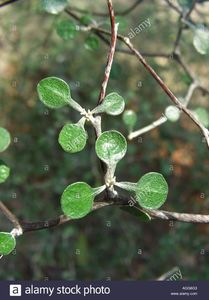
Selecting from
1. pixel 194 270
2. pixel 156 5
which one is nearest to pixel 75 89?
pixel 156 5

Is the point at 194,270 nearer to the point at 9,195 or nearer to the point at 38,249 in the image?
the point at 38,249

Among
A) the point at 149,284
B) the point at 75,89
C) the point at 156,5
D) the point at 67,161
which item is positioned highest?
the point at 156,5

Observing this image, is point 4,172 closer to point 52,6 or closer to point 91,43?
point 52,6

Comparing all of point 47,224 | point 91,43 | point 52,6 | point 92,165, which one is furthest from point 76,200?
point 92,165

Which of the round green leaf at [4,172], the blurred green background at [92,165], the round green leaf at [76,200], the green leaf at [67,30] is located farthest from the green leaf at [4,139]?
the blurred green background at [92,165]

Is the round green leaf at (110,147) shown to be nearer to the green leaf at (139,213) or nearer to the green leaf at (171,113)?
the green leaf at (139,213)

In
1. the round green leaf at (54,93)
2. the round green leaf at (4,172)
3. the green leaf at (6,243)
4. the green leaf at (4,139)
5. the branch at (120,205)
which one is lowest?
the green leaf at (6,243)

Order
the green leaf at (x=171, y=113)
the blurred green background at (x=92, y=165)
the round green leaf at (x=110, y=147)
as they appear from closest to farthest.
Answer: the round green leaf at (x=110, y=147), the green leaf at (x=171, y=113), the blurred green background at (x=92, y=165)
